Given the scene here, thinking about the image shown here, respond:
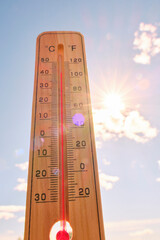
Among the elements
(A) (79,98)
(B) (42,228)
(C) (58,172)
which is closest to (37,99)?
(A) (79,98)

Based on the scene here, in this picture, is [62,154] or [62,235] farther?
[62,154]

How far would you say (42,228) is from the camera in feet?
5.17

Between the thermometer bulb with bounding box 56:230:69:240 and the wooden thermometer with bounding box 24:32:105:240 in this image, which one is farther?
the wooden thermometer with bounding box 24:32:105:240

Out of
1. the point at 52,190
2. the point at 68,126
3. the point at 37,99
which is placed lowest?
the point at 52,190

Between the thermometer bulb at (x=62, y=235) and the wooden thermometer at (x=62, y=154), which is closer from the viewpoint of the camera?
the thermometer bulb at (x=62, y=235)

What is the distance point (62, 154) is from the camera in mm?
1757

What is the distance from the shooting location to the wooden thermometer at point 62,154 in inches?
62.7

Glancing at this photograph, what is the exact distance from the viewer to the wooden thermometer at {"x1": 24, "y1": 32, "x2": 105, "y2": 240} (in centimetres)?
159

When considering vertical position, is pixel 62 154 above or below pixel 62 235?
above

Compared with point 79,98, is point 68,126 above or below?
below

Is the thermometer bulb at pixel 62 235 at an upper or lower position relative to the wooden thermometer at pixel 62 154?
lower

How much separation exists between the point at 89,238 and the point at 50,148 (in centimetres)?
85

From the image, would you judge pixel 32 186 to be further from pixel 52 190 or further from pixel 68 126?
pixel 68 126

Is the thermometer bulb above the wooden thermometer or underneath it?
underneath
